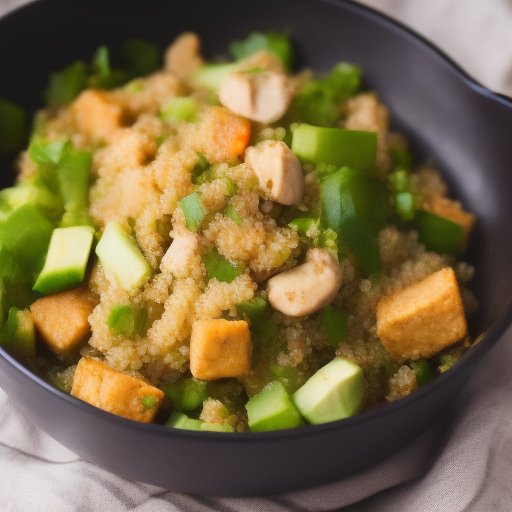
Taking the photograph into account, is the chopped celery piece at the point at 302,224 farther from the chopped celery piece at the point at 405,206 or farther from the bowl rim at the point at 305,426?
the bowl rim at the point at 305,426

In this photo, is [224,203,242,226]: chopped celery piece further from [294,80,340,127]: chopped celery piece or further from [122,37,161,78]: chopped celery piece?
[122,37,161,78]: chopped celery piece

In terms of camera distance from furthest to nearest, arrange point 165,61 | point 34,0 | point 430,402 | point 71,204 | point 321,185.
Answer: point 165,61
point 34,0
point 71,204
point 321,185
point 430,402

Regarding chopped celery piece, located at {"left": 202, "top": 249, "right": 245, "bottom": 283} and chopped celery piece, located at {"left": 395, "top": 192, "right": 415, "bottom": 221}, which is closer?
chopped celery piece, located at {"left": 202, "top": 249, "right": 245, "bottom": 283}

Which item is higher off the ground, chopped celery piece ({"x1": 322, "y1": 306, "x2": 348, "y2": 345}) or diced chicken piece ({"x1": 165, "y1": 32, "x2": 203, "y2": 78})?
diced chicken piece ({"x1": 165, "y1": 32, "x2": 203, "y2": 78})

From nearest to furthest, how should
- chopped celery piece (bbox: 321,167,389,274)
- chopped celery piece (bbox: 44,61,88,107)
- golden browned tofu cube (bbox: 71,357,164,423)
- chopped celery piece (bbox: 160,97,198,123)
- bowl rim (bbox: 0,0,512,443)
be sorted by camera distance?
bowl rim (bbox: 0,0,512,443) < golden browned tofu cube (bbox: 71,357,164,423) < chopped celery piece (bbox: 321,167,389,274) < chopped celery piece (bbox: 160,97,198,123) < chopped celery piece (bbox: 44,61,88,107)

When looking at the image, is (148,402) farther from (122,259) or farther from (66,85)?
(66,85)

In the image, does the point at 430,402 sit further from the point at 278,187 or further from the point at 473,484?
the point at 278,187

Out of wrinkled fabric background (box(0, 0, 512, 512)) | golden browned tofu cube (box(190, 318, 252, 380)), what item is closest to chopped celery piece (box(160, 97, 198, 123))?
golden browned tofu cube (box(190, 318, 252, 380))

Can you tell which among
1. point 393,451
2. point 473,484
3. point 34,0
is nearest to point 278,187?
point 393,451
